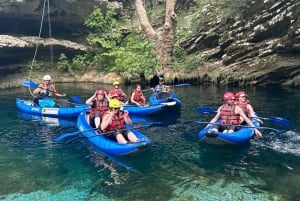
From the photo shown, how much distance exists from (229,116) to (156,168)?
2.91 metres

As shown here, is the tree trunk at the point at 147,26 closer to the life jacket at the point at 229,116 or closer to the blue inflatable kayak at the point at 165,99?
the blue inflatable kayak at the point at 165,99

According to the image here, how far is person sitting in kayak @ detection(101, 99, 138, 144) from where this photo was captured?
1106cm

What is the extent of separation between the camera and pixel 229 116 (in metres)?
11.7

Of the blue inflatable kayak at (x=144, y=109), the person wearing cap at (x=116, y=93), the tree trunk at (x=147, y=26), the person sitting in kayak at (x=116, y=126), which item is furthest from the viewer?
the tree trunk at (x=147, y=26)

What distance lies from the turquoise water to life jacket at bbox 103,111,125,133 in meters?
0.75

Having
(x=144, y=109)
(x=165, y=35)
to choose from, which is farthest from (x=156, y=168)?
(x=165, y=35)

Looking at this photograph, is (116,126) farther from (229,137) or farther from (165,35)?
(165,35)

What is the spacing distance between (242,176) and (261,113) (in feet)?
22.9

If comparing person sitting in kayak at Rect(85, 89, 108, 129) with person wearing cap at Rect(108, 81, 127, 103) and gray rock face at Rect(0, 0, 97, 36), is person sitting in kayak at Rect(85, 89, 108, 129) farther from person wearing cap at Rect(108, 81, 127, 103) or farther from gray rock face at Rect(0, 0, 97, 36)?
gray rock face at Rect(0, 0, 97, 36)

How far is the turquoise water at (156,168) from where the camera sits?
8.62m

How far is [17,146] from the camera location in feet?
40.5

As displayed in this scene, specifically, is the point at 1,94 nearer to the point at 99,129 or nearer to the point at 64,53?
the point at 64,53

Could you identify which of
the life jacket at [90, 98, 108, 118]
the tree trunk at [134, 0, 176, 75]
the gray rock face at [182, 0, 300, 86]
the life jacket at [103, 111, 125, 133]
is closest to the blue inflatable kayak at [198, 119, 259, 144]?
the life jacket at [103, 111, 125, 133]

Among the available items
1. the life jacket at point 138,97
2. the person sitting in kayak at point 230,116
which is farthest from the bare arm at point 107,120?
the life jacket at point 138,97
